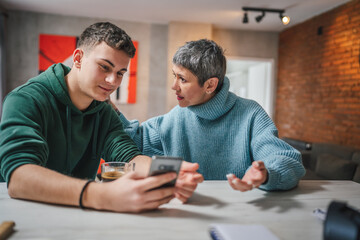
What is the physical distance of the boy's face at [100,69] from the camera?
1255mm

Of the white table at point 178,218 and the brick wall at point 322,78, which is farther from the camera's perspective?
the brick wall at point 322,78

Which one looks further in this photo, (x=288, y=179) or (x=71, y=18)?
(x=71, y=18)

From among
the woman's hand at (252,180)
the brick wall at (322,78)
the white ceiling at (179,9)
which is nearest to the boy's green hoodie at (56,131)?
the woman's hand at (252,180)

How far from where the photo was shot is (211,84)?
1.63 m

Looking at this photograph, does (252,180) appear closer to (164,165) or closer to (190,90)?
(164,165)

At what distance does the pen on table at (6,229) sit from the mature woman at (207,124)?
3.29 ft

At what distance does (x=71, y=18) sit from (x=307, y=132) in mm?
5132

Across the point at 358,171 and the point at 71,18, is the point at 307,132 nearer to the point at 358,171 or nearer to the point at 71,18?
the point at 358,171

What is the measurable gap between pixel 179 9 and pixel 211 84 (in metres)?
3.79

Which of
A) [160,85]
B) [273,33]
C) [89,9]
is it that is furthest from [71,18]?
[273,33]

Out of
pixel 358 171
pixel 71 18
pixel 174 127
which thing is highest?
pixel 71 18

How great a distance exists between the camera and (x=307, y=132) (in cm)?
525

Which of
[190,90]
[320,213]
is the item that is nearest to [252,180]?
[320,213]

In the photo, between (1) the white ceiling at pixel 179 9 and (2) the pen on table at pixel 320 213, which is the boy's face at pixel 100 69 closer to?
(2) the pen on table at pixel 320 213
